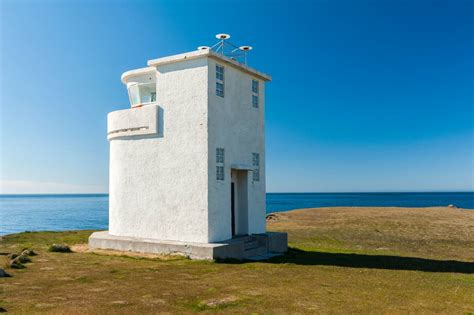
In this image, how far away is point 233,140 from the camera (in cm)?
1753

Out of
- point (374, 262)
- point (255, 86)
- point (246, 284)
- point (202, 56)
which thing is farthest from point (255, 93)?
point (246, 284)

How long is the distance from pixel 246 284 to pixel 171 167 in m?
7.17

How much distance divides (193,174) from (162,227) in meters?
2.79

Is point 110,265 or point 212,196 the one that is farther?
point 212,196

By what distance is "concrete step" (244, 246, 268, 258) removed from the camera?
16.5 m

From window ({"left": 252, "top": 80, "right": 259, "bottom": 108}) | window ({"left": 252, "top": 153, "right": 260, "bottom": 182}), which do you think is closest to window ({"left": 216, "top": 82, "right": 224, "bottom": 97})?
window ({"left": 252, "top": 80, "right": 259, "bottom": 108})

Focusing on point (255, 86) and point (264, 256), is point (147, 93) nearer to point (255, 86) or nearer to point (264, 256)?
point (255, 86)

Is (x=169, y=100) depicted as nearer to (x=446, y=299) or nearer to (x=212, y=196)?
(x=212, y=196)

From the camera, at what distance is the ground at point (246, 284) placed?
8.85m

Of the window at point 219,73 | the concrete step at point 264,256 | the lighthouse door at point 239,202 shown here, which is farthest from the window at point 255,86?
the concrete step at point 264,256

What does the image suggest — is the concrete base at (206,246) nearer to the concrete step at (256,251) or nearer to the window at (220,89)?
the concrete step at (256,251)

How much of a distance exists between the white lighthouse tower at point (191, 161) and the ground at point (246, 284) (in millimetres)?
1495

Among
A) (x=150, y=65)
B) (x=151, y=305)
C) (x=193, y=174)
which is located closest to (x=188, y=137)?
(x=193, y=174)

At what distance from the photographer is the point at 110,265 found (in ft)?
46.4
